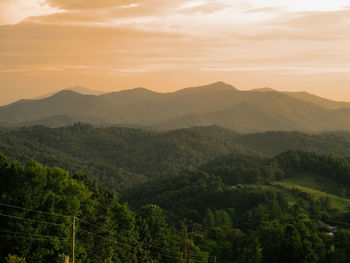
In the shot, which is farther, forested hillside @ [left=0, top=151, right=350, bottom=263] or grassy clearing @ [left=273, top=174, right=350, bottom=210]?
grassy clearing @ [left=273, top=174, right=350, bottom=210]

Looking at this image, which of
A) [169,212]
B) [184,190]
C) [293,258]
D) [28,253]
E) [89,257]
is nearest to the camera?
[28,253]

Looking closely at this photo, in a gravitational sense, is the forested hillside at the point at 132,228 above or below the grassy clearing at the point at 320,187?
above

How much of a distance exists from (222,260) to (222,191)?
7955cm

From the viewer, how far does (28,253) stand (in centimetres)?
4069

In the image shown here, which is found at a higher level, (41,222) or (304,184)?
(41,222)

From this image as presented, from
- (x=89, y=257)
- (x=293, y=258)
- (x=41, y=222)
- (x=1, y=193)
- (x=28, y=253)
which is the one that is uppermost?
(x=1, y=193)

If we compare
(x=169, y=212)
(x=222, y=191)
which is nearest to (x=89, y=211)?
(x=169, y=212)

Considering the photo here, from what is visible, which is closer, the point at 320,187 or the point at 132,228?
the point at 132,228

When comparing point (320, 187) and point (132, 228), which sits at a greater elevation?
point (132, 228)

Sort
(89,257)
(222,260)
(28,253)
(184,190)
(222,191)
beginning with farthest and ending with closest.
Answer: (184,190)
(222,191)
(222,260)
(89,257)
(28,253)

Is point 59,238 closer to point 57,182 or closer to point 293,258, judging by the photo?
point 57,182

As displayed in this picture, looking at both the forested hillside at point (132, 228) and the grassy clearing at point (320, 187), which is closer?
the forested hillside at point (132, 228)

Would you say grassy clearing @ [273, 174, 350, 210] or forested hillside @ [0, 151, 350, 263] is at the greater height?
forested hillside @ [0, 151, 350, 263]

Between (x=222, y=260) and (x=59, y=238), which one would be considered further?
(x=222, y=260)
